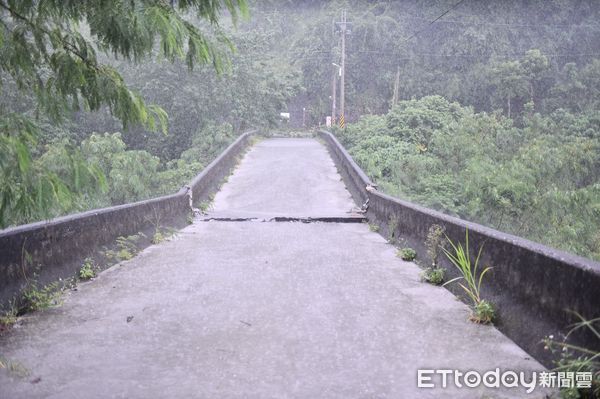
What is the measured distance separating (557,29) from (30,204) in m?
57.4

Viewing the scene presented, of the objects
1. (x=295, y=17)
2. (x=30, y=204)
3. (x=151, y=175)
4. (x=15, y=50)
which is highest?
(x=295, y=17)

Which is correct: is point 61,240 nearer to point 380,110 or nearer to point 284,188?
point 284,188

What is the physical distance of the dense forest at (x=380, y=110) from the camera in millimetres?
3576

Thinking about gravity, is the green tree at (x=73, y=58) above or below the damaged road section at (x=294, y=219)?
above

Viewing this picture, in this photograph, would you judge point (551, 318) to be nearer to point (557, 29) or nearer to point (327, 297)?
point (327, 297)

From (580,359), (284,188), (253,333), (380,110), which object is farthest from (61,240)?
(380,110)

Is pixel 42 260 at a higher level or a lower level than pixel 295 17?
lower

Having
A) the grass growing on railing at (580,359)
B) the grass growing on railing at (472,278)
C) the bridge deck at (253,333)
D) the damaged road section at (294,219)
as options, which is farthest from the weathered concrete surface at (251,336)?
the damaged road section at (294,219)

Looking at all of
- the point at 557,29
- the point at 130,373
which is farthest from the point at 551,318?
the point at 557,29

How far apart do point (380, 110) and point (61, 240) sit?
2184 inches

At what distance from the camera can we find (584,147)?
31234mm
